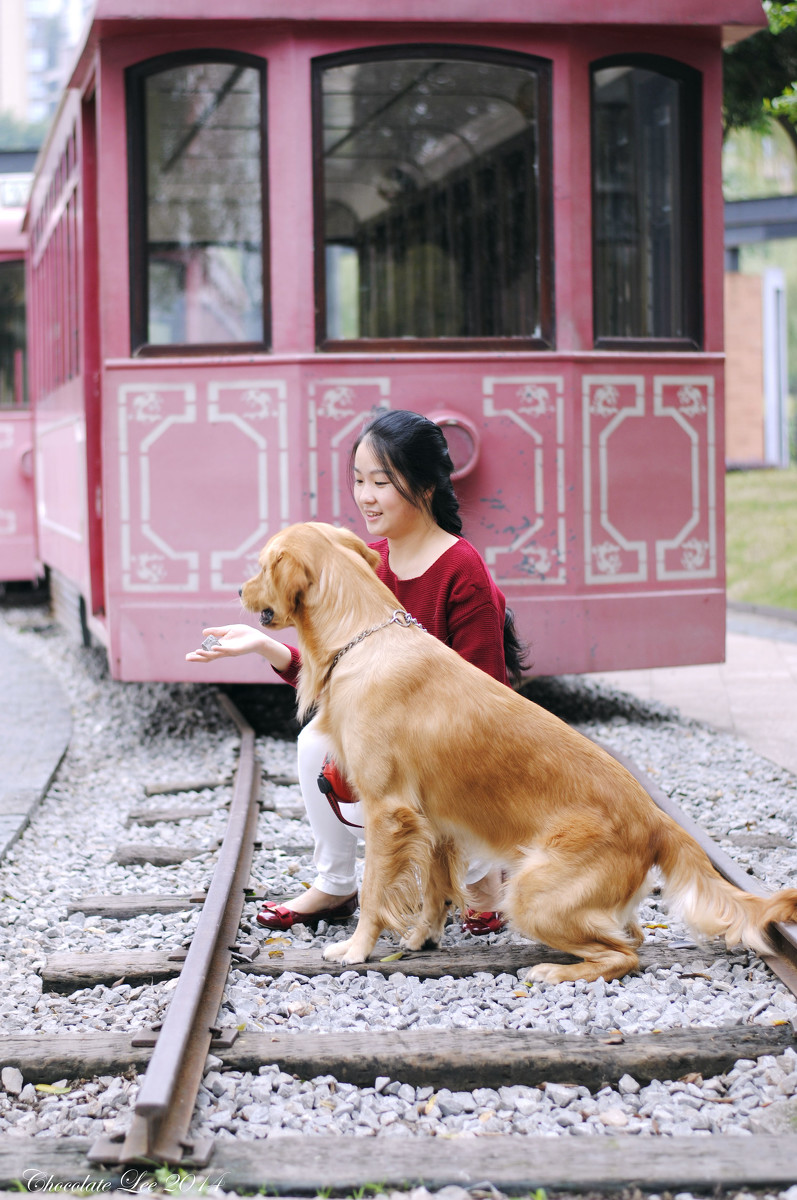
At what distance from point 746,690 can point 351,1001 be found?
5.51m

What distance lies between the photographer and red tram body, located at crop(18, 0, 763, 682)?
19.1 feet

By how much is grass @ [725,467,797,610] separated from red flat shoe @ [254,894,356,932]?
8.67 m

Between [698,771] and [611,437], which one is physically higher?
[611,437]

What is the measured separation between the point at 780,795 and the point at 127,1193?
3685 millimetres

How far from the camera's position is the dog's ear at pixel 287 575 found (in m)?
3.14

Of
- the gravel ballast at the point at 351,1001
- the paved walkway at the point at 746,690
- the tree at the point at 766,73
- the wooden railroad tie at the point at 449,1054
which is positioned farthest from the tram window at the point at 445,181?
the tree at the point at 766,73

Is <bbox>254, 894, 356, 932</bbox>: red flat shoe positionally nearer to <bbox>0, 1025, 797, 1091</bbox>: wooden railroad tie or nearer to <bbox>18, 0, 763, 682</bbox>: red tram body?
<bbox>0, 1025, 797, 1091</bbox>: wooden railroad tie

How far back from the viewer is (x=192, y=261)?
6.38 metres

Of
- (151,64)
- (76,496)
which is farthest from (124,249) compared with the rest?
(76,496)

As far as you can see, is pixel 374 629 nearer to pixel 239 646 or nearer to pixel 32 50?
pixel 239 646

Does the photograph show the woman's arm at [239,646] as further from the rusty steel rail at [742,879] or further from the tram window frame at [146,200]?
the tram window frame at [146,200]

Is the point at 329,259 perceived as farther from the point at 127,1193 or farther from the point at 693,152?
the point at 127,1193

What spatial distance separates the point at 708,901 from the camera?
3098 millimetres

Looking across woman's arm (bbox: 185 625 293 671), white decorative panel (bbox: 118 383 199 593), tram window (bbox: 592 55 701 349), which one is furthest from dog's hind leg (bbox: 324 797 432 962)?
tram window (bbox: 592 55 701 349)
